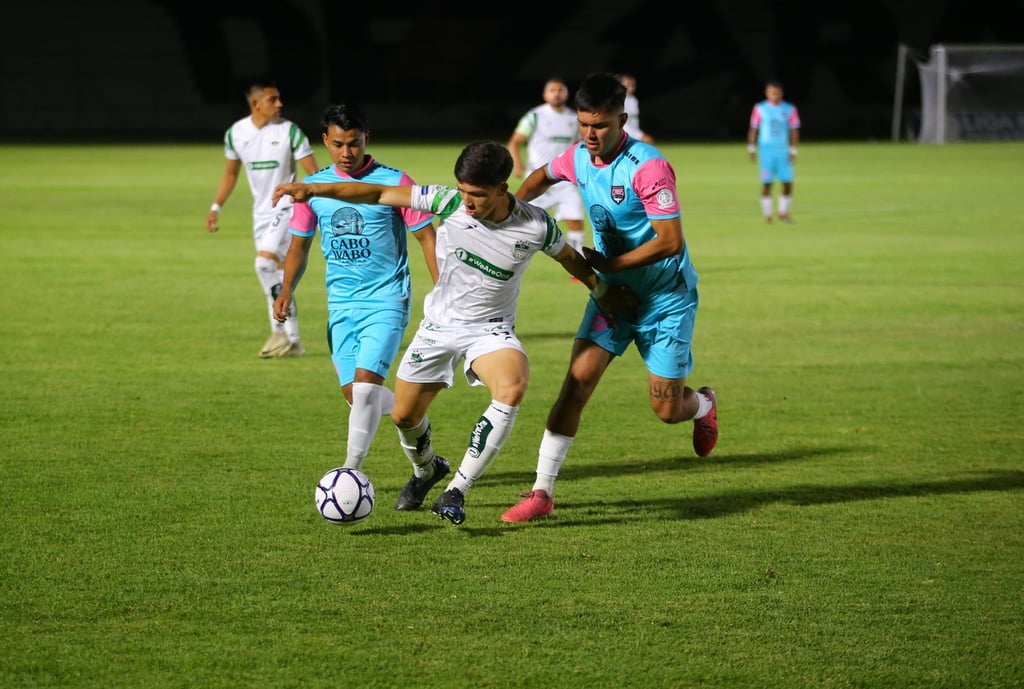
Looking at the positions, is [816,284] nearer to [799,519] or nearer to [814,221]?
[814,221]

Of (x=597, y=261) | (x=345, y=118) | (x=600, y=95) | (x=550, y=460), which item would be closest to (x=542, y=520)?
(x=550, y=460)

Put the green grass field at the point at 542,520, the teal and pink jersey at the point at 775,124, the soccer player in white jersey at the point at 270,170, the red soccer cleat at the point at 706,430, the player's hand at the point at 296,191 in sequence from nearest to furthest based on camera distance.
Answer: the green grass field at the point at 542,520
the player's hand at the point at 296,191
the red soccer cleat at the point at 706,430
the soccer player in white jersey at the point at 270,170
the teal and pink jersey at the point at 775,124

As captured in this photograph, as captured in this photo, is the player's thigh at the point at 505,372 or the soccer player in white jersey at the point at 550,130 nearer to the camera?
the player's thigh at the point at 505,372

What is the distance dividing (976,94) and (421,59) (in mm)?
20549

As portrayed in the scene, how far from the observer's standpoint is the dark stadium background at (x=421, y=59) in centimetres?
5175

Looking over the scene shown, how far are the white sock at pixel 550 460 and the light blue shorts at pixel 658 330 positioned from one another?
0.50 meters

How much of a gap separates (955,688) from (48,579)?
346 cm

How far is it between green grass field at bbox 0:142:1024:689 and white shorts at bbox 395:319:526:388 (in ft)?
2.35

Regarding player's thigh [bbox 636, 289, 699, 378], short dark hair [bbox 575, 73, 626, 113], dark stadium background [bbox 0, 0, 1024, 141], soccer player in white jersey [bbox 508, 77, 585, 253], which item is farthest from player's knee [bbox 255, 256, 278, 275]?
dark stadium background [bbox 0, 0, 1024, 141]

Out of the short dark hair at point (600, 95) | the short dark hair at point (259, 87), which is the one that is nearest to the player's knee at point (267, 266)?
the short dark hair at point (259, 87)

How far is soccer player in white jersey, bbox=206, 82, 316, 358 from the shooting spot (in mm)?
11086

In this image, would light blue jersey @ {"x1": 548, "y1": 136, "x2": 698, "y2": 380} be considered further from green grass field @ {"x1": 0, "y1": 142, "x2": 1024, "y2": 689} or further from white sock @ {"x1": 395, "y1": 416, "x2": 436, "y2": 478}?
white sock @ {"x1": 395, "y1": 416, "x2": 436, "y2": 478}

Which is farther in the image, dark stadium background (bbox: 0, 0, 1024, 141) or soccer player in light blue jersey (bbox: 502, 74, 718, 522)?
dark stadium background (bbox: 0, 0, 1024, 141)

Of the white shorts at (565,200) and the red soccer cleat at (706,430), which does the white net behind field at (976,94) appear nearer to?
the white shorts at (565,200)
